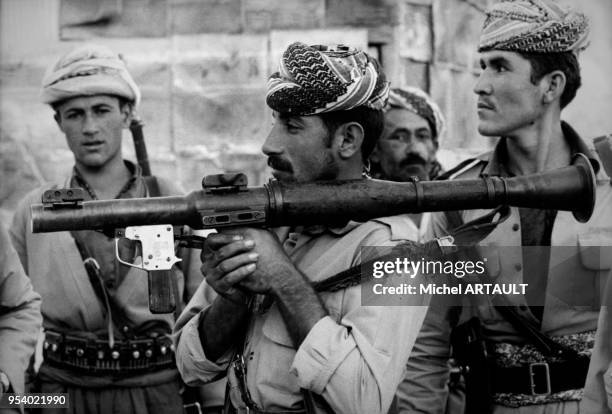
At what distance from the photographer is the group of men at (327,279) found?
10.2 ft

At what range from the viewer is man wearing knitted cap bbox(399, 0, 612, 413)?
12.8 ft

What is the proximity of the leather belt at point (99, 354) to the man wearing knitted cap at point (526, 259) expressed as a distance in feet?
4.28

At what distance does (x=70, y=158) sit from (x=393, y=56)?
2216mm

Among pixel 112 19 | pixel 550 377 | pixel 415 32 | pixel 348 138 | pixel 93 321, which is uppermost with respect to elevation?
pixel 112 19

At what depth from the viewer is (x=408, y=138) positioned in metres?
5.86

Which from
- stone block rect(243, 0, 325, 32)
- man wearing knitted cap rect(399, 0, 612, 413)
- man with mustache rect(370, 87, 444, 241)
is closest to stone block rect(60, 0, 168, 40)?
stone block rect(243, 0, 325, 32)

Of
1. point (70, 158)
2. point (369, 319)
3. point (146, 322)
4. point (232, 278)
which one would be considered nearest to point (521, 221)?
point (369, 319)

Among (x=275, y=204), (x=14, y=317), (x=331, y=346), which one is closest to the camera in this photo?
(x=331, y=346)

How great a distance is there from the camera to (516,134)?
4.20 meters

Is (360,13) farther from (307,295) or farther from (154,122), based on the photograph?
(307,295)

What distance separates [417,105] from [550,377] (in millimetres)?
2429

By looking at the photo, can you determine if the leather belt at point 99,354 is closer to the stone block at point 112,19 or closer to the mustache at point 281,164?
the mustache at point 281,164

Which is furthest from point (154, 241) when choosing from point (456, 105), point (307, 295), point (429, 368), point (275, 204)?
point (456, 105)

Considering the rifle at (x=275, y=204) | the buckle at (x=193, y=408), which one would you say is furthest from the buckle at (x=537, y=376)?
the buckle at (x=193, y=408)
